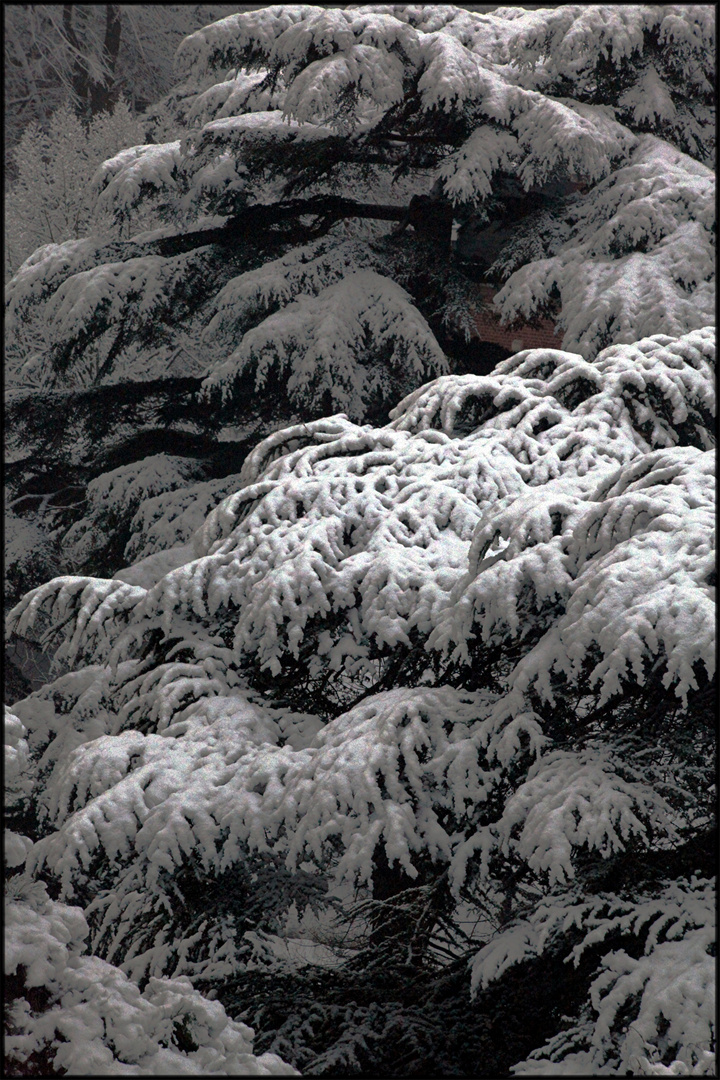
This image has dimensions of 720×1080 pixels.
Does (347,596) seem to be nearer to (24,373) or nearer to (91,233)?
(24,373)

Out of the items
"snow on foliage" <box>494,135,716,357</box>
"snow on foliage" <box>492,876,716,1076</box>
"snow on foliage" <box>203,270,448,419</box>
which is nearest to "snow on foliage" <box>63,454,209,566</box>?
"snow on foliage" <box>203,270,448,419</box>

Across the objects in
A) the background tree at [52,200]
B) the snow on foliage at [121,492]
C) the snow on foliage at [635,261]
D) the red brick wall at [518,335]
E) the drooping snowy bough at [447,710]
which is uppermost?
the background tree at [52,200]

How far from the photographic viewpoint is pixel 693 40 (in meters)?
6.67

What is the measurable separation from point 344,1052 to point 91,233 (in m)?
11.9

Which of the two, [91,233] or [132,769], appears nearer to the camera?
[132,769]

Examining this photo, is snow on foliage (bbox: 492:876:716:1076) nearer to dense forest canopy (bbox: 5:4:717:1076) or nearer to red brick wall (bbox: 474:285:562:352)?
dense forest canopy (bbox: 5:4:717:1076)

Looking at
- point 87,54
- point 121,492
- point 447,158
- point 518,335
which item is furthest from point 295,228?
point 87,54

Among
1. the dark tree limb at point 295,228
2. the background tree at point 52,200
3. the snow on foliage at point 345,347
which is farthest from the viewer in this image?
the background tree at point 52,200

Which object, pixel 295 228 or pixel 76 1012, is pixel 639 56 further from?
pixel 76 1012

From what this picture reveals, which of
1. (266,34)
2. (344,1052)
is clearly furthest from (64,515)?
(344,1052)

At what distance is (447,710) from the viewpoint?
2.58 meters

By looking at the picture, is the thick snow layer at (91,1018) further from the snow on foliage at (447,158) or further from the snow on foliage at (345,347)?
the snow on foliage at (345,347)

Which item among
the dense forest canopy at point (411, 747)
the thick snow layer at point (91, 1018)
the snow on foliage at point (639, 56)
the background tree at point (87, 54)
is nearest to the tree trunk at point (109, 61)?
the background tree at point (87, 54)

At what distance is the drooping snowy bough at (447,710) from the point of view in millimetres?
2156
